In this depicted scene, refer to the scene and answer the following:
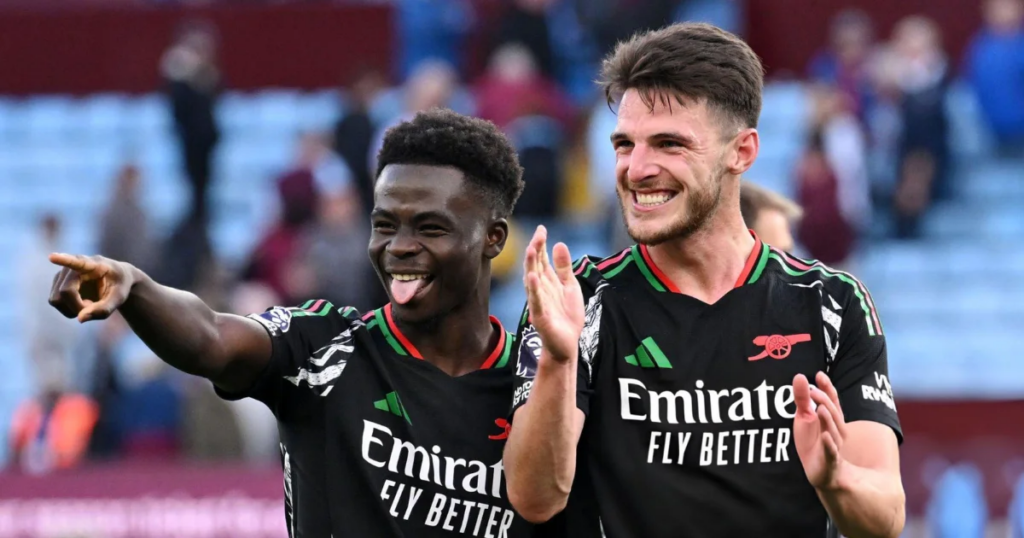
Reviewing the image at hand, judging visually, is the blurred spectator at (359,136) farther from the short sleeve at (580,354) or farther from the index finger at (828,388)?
the index finger at (828,388)

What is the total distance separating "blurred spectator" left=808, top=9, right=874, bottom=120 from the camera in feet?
50.2

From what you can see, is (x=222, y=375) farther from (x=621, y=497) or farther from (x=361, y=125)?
(x=361, y=125)

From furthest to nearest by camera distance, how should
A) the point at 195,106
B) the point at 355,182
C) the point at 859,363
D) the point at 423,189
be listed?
the point at 195,106
the point at 355,182
the point at 423,189
the point at 859,363

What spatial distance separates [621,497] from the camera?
14.6ft

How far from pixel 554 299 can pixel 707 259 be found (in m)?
0.64

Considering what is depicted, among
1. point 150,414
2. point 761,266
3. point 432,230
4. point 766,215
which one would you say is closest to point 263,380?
point 432,230

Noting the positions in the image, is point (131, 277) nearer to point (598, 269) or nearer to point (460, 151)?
point (460, 151)

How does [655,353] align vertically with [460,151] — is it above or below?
below

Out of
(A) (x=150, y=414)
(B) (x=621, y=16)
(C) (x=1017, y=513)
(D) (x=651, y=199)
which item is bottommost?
(D) (x=651, y=199)

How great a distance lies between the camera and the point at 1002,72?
49.6 feet

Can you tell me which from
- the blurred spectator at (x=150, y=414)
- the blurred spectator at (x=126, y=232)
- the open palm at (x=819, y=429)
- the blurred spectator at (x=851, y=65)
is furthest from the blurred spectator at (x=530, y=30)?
the open palm at (x=819, y=429)

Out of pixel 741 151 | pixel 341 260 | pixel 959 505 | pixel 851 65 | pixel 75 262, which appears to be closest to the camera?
pixel 75 262

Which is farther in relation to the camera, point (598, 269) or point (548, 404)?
point (598, 269)

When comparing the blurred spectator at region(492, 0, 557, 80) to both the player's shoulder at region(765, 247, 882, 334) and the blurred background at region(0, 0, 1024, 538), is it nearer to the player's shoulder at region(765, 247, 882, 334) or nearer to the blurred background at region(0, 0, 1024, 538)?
the blurred background at region(0, 0, 1024, 538)
